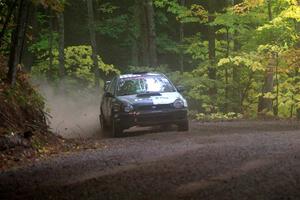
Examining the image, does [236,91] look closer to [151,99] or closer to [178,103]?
[178,103]

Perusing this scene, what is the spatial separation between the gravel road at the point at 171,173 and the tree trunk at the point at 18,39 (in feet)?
10.7

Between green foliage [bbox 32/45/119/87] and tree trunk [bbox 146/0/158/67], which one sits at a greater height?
tree trunk [bbox 146/0/158/67]

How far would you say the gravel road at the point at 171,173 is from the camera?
7.14m

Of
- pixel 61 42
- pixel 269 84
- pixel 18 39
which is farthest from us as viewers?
pixel 61 42

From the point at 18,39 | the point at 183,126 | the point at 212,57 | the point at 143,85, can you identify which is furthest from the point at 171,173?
the point at 212,57

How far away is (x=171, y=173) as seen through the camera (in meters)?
8.41

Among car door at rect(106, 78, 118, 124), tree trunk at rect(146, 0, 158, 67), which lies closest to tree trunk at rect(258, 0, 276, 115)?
tree trunk at rect(146, 0, 158, 67)

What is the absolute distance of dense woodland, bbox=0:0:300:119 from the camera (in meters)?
18.5

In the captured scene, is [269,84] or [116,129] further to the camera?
[269,84]

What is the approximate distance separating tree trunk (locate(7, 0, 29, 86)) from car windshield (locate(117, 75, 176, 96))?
348cm

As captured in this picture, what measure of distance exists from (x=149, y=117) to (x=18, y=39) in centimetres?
410

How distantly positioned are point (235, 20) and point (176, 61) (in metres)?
16.8

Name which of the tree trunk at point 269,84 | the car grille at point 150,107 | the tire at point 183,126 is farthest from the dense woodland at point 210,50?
the tire at point 183,126

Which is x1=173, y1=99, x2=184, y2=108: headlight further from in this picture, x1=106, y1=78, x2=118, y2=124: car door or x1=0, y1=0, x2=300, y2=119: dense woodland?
x1=0, y1=0, x2=300, y2=119: dense woodland
